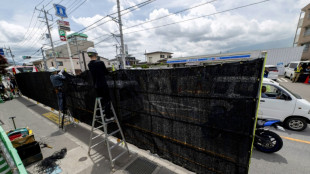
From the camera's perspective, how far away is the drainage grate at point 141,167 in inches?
99.9

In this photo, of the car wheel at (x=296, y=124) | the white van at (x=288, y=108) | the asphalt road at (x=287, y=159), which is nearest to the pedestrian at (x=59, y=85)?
the asphalt road at (x=287, y=159)

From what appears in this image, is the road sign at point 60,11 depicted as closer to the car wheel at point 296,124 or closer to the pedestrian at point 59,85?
the pedestrian at point 59,85

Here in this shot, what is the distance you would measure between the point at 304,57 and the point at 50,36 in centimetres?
4289

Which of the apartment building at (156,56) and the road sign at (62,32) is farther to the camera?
the apartment building at (156,56)

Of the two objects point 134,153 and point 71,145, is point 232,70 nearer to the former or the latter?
point 134,153

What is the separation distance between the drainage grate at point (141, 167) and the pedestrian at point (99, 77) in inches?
46.2

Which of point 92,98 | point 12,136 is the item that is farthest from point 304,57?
point 12,136

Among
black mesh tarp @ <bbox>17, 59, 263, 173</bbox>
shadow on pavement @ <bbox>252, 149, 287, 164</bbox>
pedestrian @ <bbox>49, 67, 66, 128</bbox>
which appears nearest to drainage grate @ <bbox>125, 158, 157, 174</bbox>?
black mesh tarp @ <bbox>17, 59, 263, 173</bbox>

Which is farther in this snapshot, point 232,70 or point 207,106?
point 207,106

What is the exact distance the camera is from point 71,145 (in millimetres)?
3484

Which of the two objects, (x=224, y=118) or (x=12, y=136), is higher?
(x=224, y=118)

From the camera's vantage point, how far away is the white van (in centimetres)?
372

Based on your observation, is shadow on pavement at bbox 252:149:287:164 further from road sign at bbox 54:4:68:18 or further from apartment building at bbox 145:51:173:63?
apartment building at bbox 145:51:173:63

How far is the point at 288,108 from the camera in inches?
151
